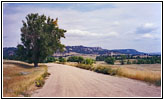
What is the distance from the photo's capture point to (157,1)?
15.8 meters

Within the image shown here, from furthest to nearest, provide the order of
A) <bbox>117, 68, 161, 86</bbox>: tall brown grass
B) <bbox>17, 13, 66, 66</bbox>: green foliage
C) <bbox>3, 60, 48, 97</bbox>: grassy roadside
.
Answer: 1. <bbox>17, 13, 66, 66</bbox>: green foliage
2. <bbox>117, 68, 161, 86</bbox>: tall brown grass
3. <bbox>3, 60, 48, 97</bbox>: grassy roadside

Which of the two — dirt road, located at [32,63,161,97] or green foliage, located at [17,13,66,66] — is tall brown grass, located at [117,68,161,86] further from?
green foliage, located at [17,13,66,66]

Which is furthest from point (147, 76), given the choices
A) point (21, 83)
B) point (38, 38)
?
point (38, 38)

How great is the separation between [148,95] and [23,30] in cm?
3862

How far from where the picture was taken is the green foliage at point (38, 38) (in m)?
48.3

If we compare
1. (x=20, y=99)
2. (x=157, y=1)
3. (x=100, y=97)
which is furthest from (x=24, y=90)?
(x=157, y=1)

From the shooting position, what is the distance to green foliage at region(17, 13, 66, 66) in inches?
1901

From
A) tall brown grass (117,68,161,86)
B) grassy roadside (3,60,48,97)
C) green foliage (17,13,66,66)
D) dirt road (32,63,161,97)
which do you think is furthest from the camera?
green foliage (17,13,66,66)

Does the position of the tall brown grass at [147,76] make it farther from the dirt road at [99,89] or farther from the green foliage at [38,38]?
the green foliage at [38,38]

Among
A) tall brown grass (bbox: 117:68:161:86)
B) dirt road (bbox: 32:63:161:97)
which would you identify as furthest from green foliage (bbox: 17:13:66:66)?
dirt road (bbox: 32:63:161:97)

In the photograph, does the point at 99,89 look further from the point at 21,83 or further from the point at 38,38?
the point at 38,38

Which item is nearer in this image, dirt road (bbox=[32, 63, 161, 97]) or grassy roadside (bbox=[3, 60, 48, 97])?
dirt road (bbox=[32, 63, 161, 97])

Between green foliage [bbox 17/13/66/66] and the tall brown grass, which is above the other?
green foliage [bbox 17/13/66/66]

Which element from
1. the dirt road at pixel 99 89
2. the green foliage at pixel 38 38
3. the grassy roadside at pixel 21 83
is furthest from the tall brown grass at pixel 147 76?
the green foliage at pixel 38 38
